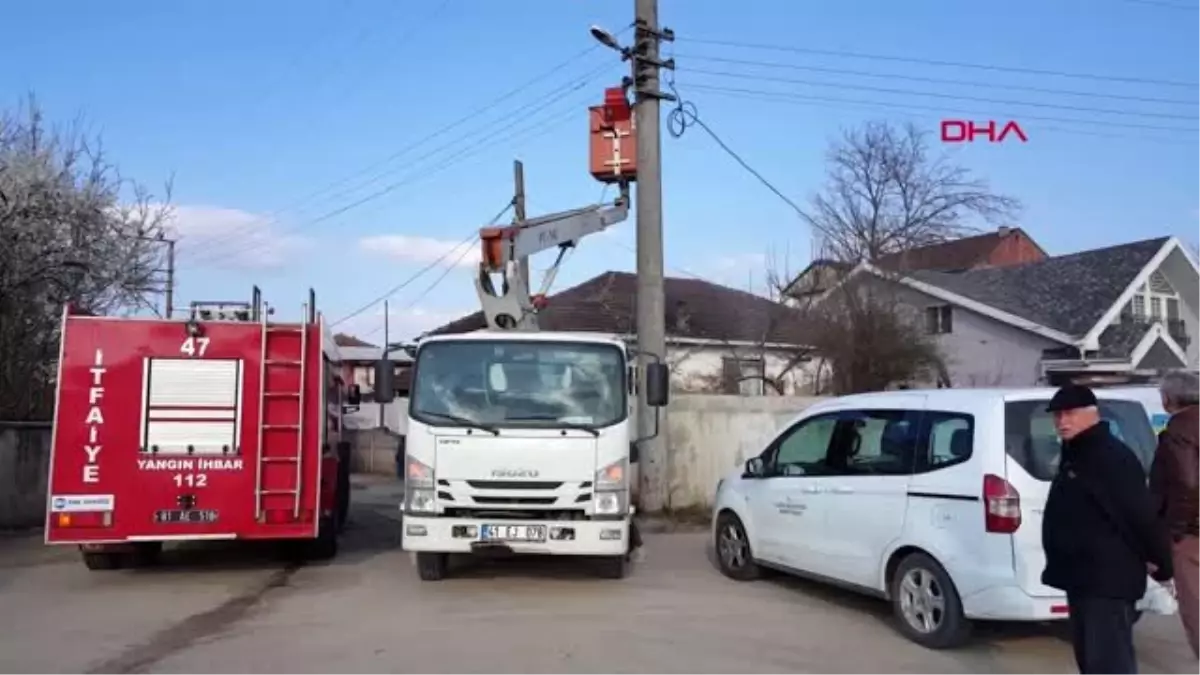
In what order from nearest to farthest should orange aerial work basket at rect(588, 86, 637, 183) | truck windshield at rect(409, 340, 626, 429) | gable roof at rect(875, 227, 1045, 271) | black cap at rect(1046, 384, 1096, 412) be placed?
1. black cap at rect(1046, 384, 1096, 412)
2. truck windshield at rect(409, 340, 626, 429)
3. orange aerial work basket at rect(588, 86, 637, 183)
4. gable roof at rect(875, 227, 1045, 271)

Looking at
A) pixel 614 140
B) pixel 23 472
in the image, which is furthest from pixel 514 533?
pixel 23 472

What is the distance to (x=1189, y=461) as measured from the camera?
6.23 meters

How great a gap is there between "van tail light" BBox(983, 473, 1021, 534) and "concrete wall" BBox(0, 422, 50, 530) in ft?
46.2

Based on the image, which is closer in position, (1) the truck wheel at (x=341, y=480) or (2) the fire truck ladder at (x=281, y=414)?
(2) the fire truck ladder at (x=281, y=414)

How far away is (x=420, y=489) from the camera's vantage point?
10.1m

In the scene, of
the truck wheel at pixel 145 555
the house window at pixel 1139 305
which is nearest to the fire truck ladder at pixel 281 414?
the truck wheel at pixel 145 555

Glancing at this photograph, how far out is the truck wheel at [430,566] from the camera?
1075cm

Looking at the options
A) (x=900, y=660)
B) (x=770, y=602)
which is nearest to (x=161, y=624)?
(x=770, y=602)

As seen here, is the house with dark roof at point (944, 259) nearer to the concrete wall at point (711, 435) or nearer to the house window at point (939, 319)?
the house window at point (939, 319)

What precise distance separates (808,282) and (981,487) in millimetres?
25377

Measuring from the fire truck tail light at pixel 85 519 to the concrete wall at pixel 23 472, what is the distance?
645cm

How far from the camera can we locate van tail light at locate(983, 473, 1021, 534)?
7.25 m

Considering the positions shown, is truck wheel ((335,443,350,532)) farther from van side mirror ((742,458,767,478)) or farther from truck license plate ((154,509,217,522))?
van side mirror ((742,458,767,478))

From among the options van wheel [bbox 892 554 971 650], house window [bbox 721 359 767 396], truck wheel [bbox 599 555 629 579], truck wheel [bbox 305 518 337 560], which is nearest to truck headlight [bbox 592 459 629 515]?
truck wheel [bbox 599 555 629 579]
